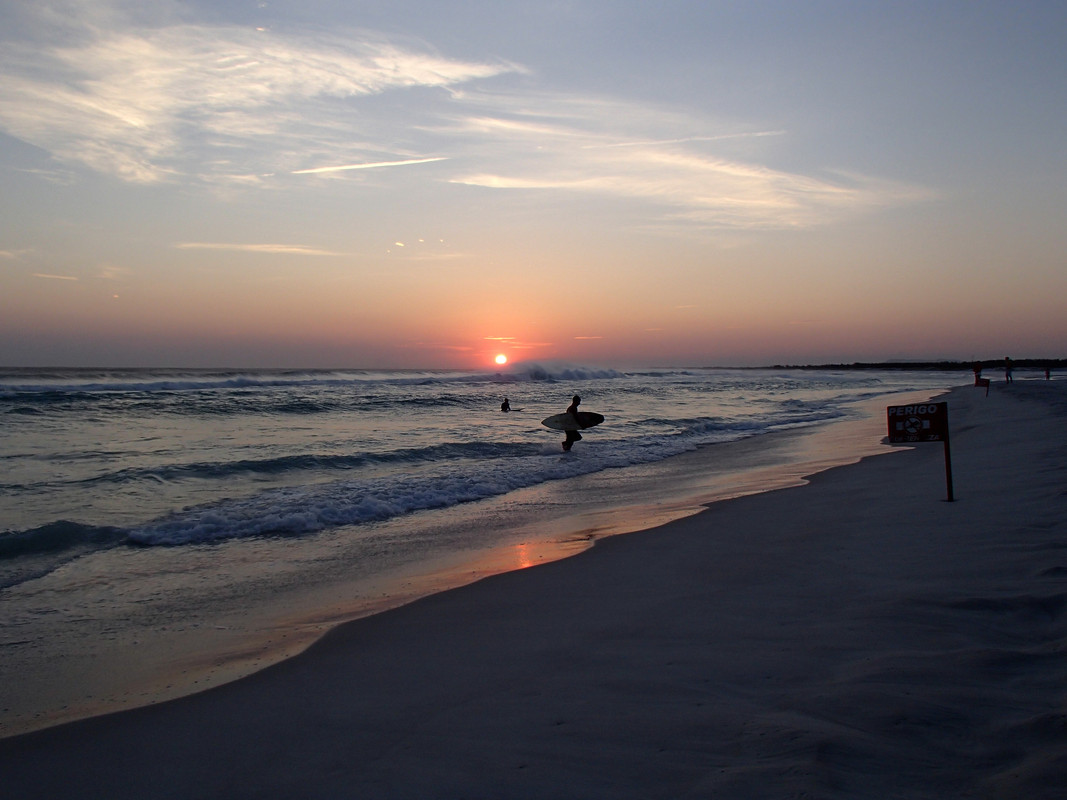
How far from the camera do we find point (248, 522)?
9.37 m

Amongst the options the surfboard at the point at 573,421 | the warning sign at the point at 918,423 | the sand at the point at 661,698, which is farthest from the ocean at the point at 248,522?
the warning sign at the point at 918,423

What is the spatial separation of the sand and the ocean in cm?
78

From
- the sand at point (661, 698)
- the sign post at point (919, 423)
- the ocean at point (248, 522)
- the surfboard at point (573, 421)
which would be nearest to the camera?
the sand at point (661, 698)

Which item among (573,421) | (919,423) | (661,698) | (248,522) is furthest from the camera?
(573,421)

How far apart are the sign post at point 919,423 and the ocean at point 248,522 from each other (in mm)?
3935

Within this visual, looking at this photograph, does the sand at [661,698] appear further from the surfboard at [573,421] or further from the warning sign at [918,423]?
the surfboard at [573,421]

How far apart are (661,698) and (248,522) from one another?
7580 millimetres

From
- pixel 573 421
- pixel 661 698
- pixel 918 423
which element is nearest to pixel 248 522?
pixel 661 698

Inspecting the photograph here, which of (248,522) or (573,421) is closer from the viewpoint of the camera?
(248,522)

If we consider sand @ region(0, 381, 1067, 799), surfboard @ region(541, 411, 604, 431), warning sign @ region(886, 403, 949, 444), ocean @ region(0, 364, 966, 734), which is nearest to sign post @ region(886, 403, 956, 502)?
warning sign @ region(886, 403, 949, 444)

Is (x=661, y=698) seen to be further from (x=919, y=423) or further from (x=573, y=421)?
(x=573, y=421)

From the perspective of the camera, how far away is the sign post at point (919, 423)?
27.9 feet

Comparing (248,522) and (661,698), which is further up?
(661,698)

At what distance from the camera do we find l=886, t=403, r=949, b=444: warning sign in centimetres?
852
